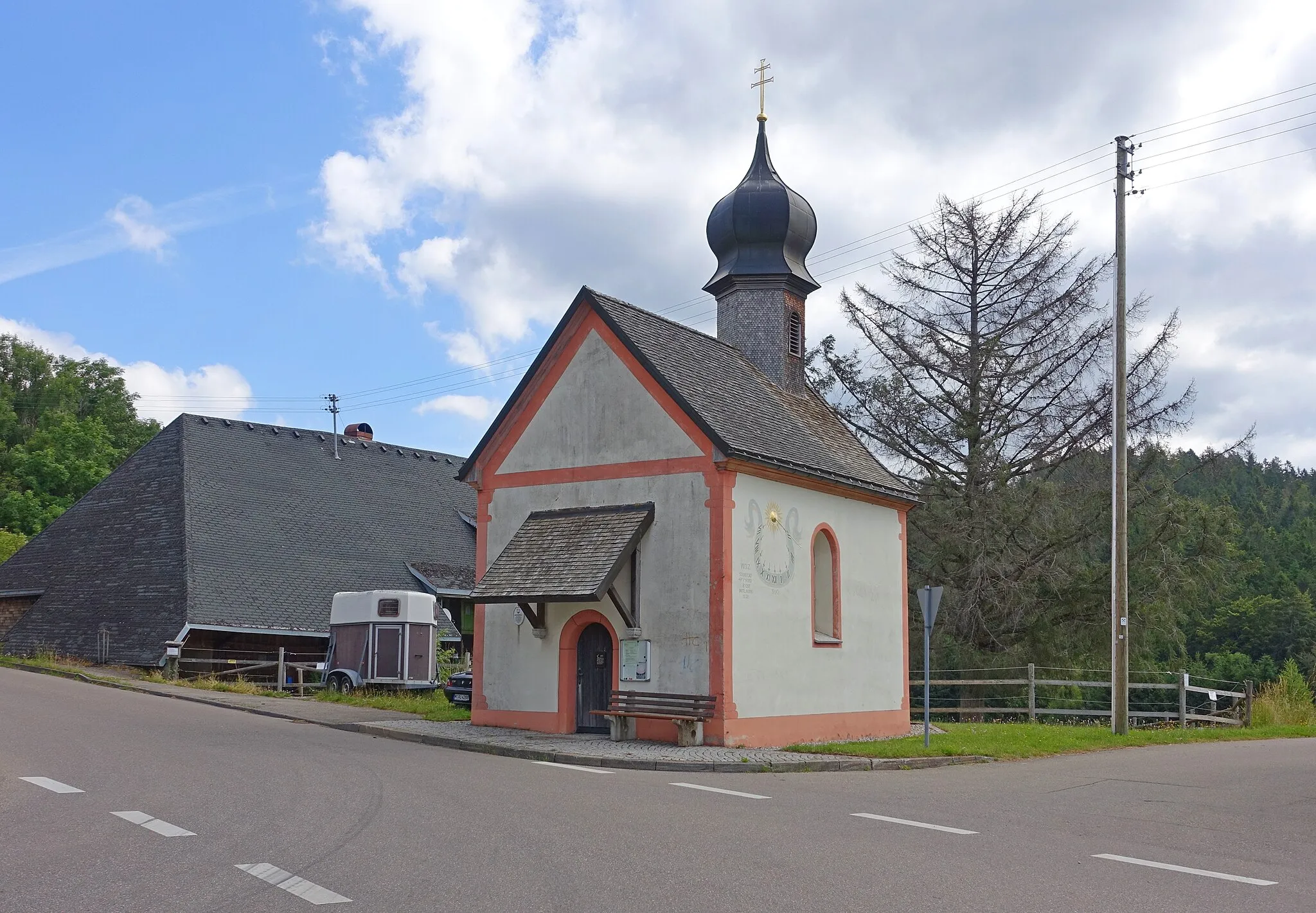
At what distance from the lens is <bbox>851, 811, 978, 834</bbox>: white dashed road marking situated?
995 centimetres

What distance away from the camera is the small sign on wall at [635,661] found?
18922 mm

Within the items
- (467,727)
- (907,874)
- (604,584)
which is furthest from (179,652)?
(907,874)

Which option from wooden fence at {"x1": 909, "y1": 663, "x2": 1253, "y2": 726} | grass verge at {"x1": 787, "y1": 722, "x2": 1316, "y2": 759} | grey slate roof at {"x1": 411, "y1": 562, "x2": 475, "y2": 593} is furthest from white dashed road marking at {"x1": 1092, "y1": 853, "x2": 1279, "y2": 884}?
grey slate roof at {"x1": 411, "y1": 562, "x2": 475, "y2": 593}

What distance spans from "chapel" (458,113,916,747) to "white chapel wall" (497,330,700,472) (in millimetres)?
30

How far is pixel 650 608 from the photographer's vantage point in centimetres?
1909

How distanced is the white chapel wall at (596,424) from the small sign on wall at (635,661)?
9.88 ft

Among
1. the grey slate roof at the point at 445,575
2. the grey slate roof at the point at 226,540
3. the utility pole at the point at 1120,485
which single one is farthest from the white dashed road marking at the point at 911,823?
the grey slate roof at the point at 445,575

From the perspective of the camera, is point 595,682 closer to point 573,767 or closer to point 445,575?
point 573,767

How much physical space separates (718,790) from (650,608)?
6.45m

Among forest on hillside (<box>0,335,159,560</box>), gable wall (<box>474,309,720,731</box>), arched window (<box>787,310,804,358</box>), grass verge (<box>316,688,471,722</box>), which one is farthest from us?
forest on hillside (<box>0,335,159,560</box>)

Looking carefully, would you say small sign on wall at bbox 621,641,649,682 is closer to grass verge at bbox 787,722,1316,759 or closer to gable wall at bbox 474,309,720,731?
gable wall at bbox 474,309,720,731

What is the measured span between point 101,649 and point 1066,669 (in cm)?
2458

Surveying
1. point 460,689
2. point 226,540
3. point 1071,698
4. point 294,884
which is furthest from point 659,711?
point 226,540

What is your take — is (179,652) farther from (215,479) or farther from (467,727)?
(467,727)
